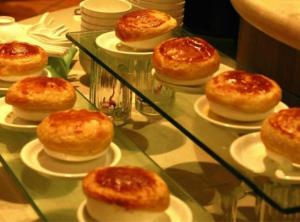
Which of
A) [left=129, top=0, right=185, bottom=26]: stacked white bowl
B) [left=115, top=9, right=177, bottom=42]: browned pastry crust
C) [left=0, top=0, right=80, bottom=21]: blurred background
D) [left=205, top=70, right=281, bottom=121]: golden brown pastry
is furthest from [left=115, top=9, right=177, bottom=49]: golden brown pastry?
[left=0, top=0, right=80, bottom=21]: blurred background

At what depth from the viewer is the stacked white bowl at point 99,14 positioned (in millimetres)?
1472

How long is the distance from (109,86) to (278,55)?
0.35 m

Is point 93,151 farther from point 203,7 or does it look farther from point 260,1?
point 203,7

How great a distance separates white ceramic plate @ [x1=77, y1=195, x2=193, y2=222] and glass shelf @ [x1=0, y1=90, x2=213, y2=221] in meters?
0.03

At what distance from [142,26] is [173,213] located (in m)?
0.45

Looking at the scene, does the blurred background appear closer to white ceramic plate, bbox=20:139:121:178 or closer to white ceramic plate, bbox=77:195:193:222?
white ceramic plate, bbox=20:139:121:178

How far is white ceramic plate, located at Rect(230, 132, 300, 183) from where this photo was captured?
83 centimetres

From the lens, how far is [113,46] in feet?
4.08

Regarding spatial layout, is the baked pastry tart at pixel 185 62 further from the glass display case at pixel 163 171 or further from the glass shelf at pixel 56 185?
the glass shelf at pixel 56 185

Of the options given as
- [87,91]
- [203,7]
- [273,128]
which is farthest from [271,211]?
[203,7]

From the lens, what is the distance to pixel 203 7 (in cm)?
197

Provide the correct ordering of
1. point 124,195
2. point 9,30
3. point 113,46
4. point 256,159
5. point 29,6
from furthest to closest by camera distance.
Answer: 1. point 29,6
2. point 9,30
3. point 113,46
4. point 256,159
5. point 124,195

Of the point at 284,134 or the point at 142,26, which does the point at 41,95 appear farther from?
the point at 284,134

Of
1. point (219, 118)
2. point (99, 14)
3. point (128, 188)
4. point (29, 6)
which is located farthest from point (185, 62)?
point (29, 6)
